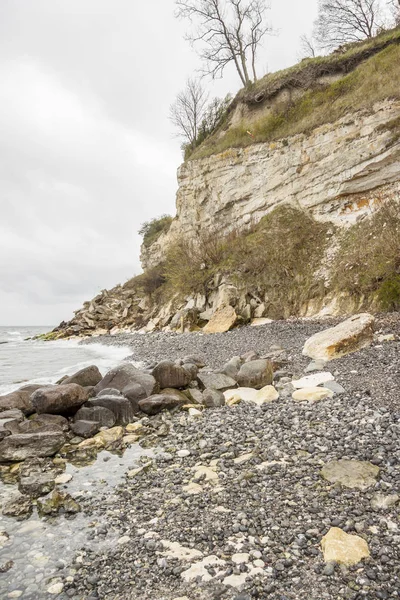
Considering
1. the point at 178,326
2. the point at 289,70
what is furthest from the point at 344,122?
the point at 178,326

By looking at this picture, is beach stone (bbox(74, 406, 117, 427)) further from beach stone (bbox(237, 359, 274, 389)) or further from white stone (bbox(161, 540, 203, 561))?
white stone (bbox(161, 540, 203, 561))

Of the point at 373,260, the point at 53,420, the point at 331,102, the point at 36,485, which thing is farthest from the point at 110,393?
the point at 331,102

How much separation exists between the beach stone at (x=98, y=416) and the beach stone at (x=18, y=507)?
2540 millimetres

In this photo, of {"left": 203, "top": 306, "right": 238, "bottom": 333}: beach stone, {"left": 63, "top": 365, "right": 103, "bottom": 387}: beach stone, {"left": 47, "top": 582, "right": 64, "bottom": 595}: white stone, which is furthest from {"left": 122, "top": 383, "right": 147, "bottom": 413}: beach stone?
{"left": 203, "top": 306, "right": 238, "bottom": 333}: beach stone

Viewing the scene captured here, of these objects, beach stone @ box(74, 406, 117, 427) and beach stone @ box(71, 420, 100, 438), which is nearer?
beach stone @ box(71, 420, 100, 438)

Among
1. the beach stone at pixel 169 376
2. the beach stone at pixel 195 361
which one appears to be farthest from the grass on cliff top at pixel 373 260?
the beach stone at pixel 169 376

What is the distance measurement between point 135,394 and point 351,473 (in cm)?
484

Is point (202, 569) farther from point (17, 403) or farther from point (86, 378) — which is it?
point (86, 378)

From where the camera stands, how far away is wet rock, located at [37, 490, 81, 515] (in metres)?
3.84

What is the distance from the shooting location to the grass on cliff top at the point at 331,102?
70.5ft

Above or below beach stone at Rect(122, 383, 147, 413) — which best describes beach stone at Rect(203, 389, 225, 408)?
below

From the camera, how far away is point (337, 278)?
16.4m

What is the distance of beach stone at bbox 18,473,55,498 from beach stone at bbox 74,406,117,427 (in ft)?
7.00

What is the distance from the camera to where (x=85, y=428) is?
6.34 metres
